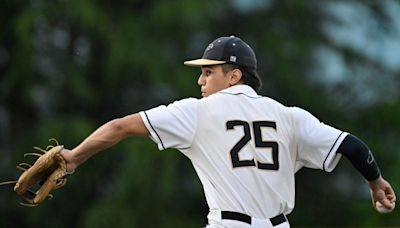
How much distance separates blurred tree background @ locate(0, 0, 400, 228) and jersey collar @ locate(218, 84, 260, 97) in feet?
30.2

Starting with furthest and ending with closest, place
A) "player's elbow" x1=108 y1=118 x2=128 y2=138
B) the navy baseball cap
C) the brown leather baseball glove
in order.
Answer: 1. the navy baseball cap
2. the brown leather baseball glove
3. "player's elbow" x1=108 y1=118 x2=128 y2=138

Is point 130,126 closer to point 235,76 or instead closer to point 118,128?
point 118,128

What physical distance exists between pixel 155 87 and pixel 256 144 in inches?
407

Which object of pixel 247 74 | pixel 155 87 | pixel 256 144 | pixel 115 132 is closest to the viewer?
pixel 115 132

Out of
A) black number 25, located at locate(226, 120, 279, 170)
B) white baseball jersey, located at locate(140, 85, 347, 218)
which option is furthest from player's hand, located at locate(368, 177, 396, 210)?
black number 25, located at locate(226, 120, 279, 170)

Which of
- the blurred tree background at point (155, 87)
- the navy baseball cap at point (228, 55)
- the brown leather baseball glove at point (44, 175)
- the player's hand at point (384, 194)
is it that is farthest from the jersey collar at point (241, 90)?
the blurred tree background at point (155, 87)

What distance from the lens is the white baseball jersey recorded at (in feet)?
16.8

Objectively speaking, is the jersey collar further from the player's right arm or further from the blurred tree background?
the blurred tree background

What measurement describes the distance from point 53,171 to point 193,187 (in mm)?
10337

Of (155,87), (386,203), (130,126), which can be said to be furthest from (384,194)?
(155,87)

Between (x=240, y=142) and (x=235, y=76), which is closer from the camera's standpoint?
(x=240, y=142)

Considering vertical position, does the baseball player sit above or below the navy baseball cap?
below

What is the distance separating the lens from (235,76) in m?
5.37

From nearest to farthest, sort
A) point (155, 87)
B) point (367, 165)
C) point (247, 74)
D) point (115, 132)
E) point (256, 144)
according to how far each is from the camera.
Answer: point (115, 132), point (256, 144), point (367, 165), point (247, 74), point (155, 87)
